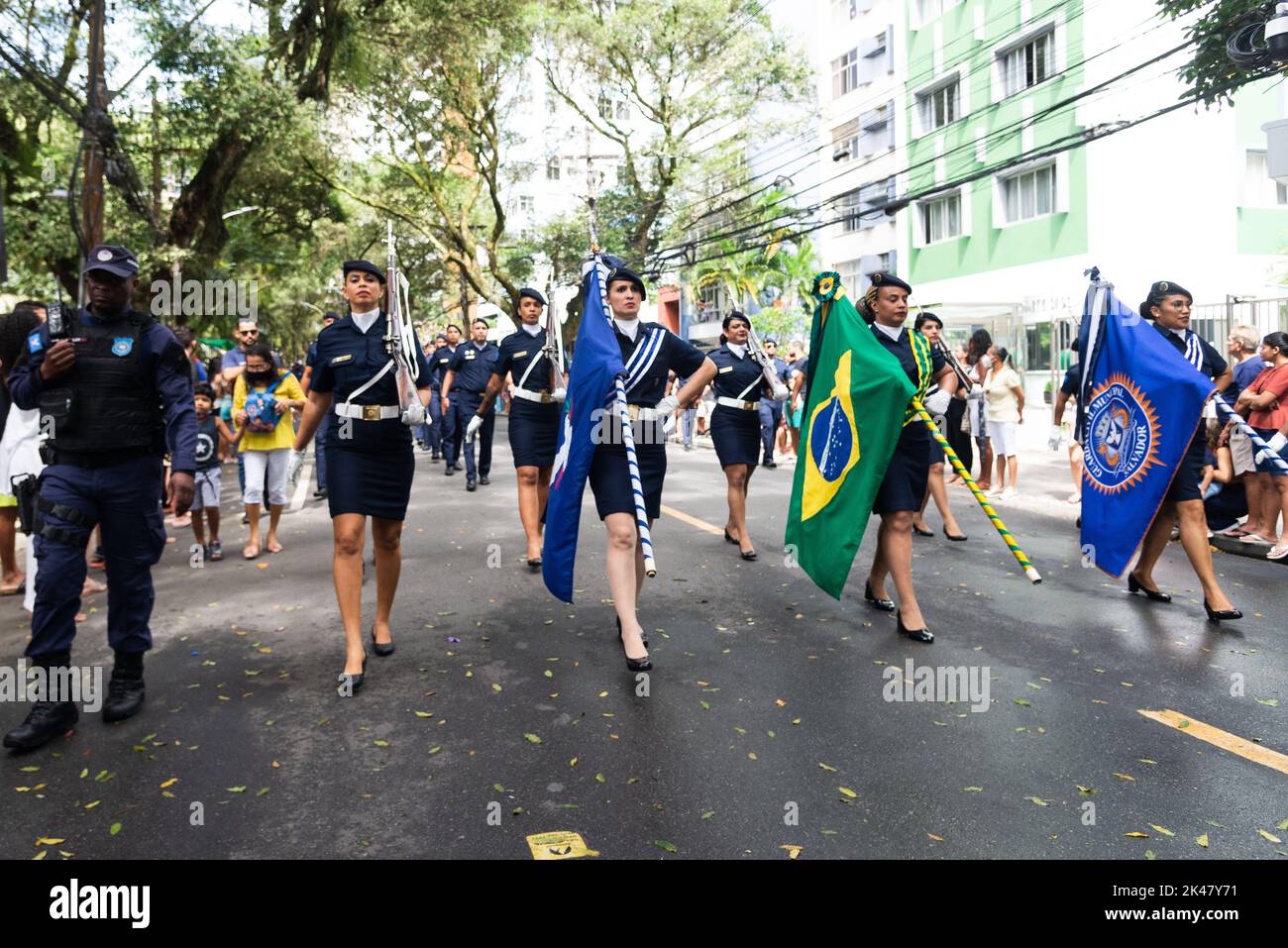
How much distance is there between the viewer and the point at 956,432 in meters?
11.5

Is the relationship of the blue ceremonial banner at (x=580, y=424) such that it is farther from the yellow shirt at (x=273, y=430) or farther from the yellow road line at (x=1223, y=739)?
the yellow shirt at (x=273, y=430)

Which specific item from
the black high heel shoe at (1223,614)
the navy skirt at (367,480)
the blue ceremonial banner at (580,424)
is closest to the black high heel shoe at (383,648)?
the navy skirt at (367,480)

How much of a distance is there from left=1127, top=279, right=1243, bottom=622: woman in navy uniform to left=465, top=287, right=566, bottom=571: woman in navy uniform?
421 cm

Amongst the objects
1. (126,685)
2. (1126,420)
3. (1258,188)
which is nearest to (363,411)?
(126,685)

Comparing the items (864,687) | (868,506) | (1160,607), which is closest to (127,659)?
(864,687)

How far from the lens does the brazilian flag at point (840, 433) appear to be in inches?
223

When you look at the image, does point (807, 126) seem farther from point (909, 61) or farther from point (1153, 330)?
point (1153, 330)

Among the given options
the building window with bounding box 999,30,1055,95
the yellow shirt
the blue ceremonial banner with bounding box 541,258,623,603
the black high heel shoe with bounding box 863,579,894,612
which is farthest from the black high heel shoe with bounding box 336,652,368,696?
the building window with bounding box 999,30,1055,95

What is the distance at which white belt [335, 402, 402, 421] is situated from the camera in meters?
5.28

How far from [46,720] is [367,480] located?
5.88 feet

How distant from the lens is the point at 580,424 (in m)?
5.14

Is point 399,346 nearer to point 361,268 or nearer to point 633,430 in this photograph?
point 361,268

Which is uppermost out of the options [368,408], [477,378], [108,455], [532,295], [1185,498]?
[532,295]

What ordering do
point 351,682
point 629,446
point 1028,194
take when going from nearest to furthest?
point 351,682
point 629,446
point 1028,194
